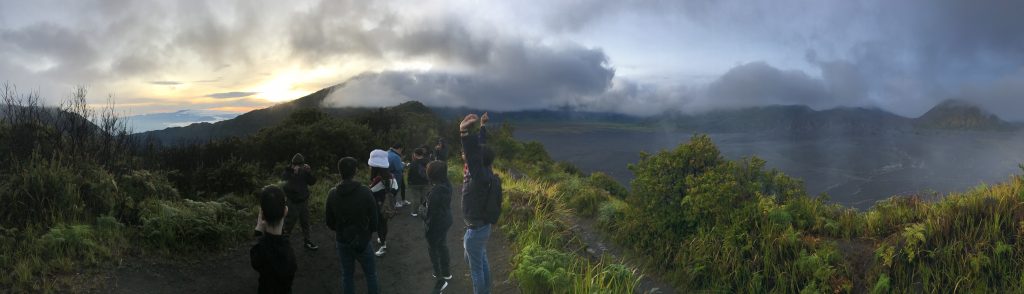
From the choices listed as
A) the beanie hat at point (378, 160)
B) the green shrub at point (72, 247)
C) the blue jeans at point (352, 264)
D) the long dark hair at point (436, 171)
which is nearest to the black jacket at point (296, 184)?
the beanie hat at point (378, 160)

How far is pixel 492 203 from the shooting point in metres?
5.37

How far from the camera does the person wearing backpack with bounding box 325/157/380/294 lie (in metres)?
5.46

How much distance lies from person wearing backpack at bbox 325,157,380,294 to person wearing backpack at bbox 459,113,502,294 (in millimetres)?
1070

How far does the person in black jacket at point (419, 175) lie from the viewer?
9.63 meters

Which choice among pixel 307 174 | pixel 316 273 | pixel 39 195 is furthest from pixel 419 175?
pixel 39 195

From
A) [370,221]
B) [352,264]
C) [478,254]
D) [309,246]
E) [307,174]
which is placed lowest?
[309,246]

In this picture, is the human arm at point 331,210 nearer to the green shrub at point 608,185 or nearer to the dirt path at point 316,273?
the dirt path at point 316,273

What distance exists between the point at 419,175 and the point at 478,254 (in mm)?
4382

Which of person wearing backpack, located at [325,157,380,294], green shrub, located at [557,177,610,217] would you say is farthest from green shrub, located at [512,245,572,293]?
green shrub, located at [557,177,610,217]

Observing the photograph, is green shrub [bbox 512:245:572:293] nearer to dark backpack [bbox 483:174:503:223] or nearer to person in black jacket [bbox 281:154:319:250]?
dark backpack [bbox 483:174:503:223]

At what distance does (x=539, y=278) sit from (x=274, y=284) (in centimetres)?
323

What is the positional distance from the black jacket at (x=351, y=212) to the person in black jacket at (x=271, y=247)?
609 mm

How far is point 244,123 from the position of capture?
110 metres

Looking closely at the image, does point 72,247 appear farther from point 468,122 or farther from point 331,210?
point 468,122
